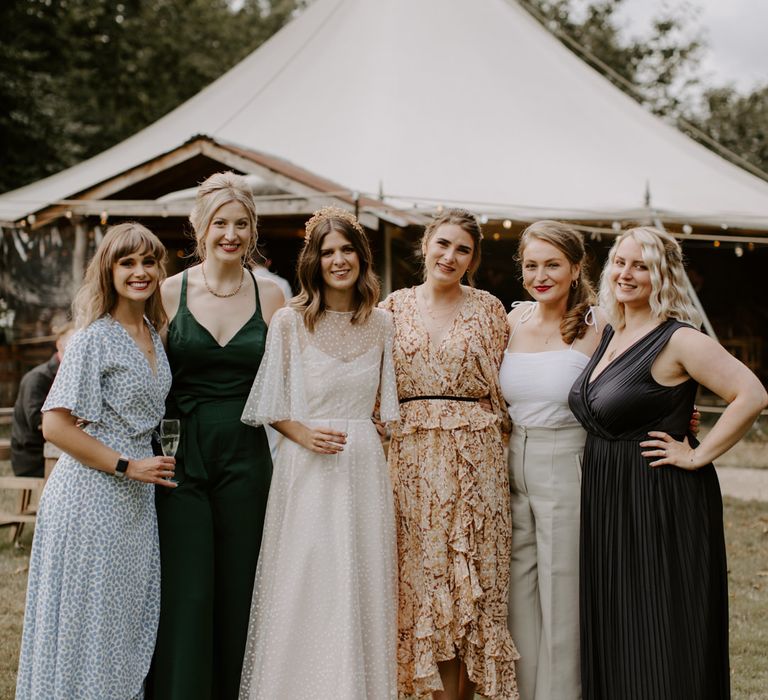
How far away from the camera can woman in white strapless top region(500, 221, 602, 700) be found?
355 cm

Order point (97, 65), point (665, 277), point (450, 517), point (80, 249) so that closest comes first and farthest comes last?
point (665, 277) → point (450, 517) → point (80, 249) → point (97, 65)

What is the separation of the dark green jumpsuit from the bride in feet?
0.26

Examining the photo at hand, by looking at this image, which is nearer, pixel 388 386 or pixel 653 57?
pixel 388 386

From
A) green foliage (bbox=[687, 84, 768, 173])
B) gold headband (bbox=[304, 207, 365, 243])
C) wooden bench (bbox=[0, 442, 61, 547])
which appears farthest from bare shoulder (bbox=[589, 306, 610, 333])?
green foliage (bbox=[687, 84, 768, 173])

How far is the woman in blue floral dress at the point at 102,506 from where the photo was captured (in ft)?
9.77

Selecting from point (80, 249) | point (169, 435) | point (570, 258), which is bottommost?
point (169, 435)

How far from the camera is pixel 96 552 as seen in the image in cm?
302

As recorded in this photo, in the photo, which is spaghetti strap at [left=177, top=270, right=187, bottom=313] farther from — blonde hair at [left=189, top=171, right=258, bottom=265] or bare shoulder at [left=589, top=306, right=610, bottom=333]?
bare shoulder at [left=589, top=306, right=610, bottom=333]

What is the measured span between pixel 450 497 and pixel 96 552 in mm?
1352

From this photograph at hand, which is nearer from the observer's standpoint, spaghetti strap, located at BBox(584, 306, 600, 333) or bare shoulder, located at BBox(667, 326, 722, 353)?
bare shoulder, located at BBox(667, 326, 722, 353)

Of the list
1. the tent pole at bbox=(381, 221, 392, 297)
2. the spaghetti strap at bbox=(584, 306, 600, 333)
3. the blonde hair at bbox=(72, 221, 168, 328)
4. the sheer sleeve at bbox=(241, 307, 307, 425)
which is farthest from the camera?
the tent pole at bbox=(381, 221, 392, 297)

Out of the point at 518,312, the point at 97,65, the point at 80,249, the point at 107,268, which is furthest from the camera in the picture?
the point at 97,65

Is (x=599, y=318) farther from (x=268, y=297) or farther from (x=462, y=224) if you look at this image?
(x=268, y=297)

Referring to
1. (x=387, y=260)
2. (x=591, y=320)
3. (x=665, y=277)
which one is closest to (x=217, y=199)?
(x=591, y=320)
